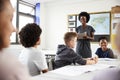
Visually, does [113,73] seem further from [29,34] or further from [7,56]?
[29,34]

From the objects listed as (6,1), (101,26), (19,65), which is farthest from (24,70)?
(101,26)

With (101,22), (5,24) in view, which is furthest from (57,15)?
(5,24)

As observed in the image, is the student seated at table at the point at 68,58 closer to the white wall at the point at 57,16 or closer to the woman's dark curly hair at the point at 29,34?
the woman's dark curly hair at the point at 29,34

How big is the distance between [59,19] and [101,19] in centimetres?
160

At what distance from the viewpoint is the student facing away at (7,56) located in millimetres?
397

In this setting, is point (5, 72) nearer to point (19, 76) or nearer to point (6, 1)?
point (19, 76)

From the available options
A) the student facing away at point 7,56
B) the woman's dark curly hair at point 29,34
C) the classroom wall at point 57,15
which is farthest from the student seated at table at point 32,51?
the classroom wall at point 57,15

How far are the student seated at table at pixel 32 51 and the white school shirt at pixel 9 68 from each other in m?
1.47

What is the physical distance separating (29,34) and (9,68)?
1.52m

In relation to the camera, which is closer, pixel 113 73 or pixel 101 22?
pixel 113 73

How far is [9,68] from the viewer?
40 centimetres

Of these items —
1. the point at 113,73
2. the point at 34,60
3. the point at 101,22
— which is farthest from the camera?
the point at 101,22

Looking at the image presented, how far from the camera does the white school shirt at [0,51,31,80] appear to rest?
1.30 feet

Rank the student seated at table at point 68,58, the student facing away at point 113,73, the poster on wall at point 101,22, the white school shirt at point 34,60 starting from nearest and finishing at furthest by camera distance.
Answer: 1. the student facing away at point 113,73
2. the white school shirt at point 34,60
3. the student seated at table at point 68,58
4. the poster on wall at point 101,22
